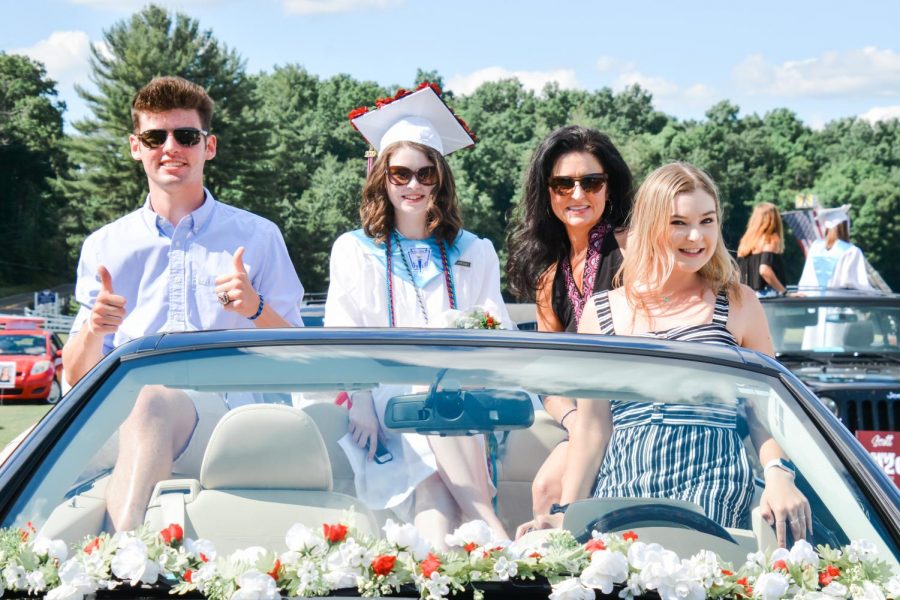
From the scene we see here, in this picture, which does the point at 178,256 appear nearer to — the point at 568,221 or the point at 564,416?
the point at 568,221

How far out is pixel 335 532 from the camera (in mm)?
2066

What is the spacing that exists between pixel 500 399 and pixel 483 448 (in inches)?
4.3

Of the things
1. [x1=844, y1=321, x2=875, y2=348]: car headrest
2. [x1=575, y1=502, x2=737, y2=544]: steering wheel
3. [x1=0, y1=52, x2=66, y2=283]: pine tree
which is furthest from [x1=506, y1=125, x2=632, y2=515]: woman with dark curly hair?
[x1=0, y1=52, x2=66, y2=283]: pine tree

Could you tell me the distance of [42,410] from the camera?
59.0 ft

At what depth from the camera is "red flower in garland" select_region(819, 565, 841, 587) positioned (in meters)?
1.98

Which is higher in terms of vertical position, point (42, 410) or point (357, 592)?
point (357, 592)

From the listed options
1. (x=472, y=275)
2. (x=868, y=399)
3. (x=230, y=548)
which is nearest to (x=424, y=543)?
(x=230, y=548)

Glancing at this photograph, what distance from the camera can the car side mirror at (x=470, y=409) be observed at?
2467 millimetres

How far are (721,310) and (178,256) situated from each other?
1999 millimetres

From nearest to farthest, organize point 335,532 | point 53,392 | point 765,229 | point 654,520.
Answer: point 335,532
point 654,520
point 765,229
point 53,392

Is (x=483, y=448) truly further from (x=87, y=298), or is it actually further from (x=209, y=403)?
(x=87, y=298)

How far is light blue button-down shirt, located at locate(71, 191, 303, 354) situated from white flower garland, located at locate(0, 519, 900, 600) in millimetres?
2336

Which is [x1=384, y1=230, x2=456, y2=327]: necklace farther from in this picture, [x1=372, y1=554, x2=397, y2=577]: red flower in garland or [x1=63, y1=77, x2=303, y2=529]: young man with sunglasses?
[x1=372, y1=554, x2=397, y2=577]: red flower in garland

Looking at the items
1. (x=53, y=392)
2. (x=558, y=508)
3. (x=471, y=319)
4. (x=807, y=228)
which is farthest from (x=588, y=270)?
(x=53, y=392)
